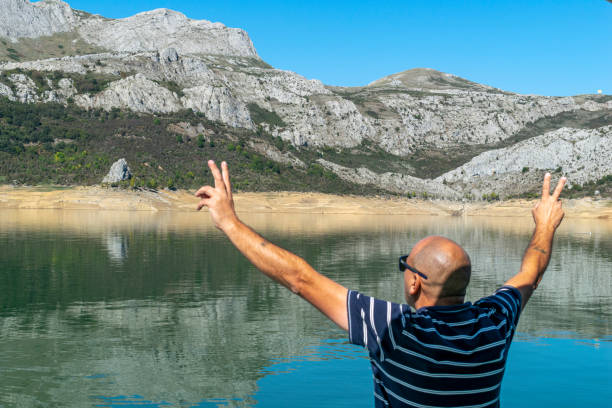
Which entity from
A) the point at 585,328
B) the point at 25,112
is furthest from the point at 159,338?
the point at 25,112

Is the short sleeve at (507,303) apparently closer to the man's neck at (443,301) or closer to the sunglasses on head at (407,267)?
the man's neck at (443,301)

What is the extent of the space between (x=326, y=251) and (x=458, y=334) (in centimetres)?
5097

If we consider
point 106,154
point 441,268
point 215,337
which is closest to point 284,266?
point 441,268

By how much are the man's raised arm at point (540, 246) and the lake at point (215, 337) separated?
1090 cm

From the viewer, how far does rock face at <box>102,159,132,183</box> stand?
151 meters

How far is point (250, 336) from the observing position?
72.2ft

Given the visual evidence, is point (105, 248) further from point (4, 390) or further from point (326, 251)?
point (4, 390)

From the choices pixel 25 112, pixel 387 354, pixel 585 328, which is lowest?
pixel 585 328

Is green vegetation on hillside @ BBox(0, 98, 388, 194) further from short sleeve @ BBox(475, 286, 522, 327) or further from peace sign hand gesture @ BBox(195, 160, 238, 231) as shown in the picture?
short sleeve @ BBox(475, 286, 522, 327)

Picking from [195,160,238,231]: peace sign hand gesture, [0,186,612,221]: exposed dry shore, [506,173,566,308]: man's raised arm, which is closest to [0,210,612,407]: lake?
[506,173,566,308]: man's raised arm

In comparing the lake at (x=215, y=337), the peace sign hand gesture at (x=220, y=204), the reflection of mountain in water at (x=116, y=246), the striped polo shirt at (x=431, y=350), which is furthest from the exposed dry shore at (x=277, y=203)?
the striped polo shirt at (x=431, y=350)

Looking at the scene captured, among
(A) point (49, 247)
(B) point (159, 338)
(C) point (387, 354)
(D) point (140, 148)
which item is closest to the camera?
(C) point (387, 354)

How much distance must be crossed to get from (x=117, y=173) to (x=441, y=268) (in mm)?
155182

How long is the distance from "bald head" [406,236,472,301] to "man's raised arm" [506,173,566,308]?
31.7 inches
